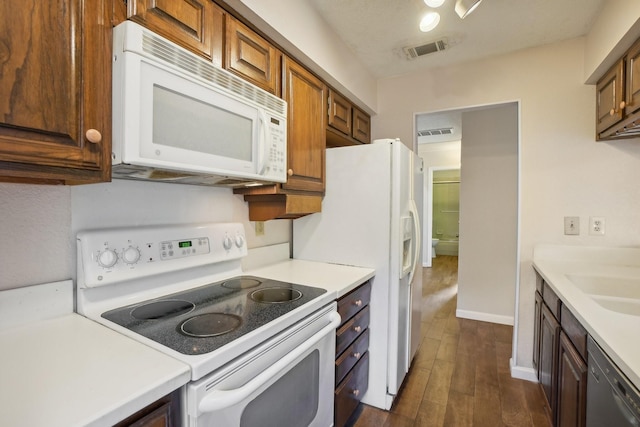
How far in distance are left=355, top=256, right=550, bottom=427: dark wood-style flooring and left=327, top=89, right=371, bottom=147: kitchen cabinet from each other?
1752mm

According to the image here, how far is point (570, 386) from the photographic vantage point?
128 cm

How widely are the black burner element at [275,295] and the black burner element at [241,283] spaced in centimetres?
10

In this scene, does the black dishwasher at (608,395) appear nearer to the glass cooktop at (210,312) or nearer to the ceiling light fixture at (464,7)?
the glass cooktop at (210,312)

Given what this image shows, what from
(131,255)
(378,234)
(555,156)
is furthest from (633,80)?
(131,255)

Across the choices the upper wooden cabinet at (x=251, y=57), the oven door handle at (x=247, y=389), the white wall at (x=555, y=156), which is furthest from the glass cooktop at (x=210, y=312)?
the white wall at (x=555, y=156)

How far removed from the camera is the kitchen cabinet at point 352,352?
1491mm

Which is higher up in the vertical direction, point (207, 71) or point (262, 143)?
point (207, 71)

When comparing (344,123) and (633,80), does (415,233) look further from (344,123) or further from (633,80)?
(633,80)

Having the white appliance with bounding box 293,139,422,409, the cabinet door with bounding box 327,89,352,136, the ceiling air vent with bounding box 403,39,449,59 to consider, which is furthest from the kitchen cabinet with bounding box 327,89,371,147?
the ceiling air vent with bounding box 403,39,449,59

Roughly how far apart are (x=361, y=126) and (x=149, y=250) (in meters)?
1.86

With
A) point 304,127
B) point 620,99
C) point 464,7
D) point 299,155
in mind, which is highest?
point 464,7

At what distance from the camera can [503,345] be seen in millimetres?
2695

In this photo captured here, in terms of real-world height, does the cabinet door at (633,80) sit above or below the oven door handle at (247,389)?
above

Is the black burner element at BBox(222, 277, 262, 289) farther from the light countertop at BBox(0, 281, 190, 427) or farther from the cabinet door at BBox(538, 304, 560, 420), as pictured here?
the cabinet door at BBox(538, 304, 560, 420)
